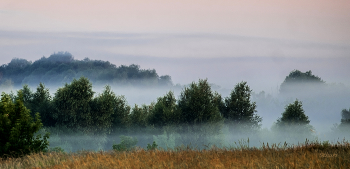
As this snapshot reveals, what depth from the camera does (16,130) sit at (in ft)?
66.2

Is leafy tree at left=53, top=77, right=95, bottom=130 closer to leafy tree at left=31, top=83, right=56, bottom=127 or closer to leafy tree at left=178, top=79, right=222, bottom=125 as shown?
leafy tree at left=31, top=83, right=56, bottom=127

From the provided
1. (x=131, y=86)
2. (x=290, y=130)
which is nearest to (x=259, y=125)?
(x=290, y=130)

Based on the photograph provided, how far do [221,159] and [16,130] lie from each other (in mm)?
13225

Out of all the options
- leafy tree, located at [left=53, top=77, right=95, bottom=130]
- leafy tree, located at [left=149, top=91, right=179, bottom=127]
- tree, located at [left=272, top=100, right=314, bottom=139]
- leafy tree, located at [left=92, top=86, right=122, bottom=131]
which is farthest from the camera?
tree, located at [left=272, top=100, right=314, bottom=139]

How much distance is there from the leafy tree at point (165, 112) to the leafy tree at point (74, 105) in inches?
444

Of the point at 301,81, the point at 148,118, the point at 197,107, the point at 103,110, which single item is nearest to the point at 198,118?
the point at 197,107

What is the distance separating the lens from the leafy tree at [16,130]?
20.2 meters

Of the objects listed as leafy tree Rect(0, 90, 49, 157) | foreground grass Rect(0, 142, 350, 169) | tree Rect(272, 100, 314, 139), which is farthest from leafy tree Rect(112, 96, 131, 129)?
foreground grass Rect(0, 142, 350, 169)

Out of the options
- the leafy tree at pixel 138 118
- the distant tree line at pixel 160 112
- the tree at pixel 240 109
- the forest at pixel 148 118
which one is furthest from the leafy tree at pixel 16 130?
the tree at pixel 240 109

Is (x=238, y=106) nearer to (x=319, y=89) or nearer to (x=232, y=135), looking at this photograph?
(x=232, y=135)

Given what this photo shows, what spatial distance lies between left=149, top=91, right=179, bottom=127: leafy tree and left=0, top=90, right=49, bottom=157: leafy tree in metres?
42.3

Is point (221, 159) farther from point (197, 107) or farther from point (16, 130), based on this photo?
point (197, 107)

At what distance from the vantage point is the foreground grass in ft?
38.0

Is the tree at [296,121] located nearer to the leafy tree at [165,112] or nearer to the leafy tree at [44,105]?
the leafy tree at [165,112]
